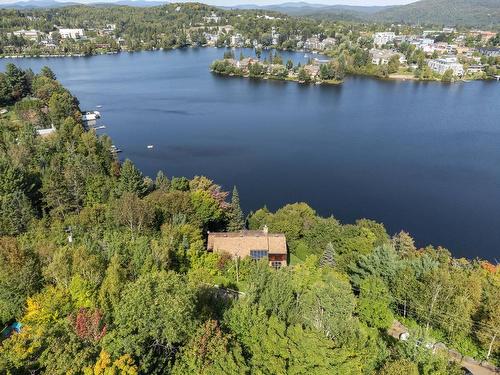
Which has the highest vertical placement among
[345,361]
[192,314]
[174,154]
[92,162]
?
[192,314]

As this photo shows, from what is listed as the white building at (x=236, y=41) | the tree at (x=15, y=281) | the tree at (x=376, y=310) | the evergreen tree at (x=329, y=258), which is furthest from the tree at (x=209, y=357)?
the white building at (x=236, y=41)

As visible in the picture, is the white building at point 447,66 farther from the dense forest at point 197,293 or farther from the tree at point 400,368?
the tree at point 400,368

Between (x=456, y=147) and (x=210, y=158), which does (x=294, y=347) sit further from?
(x=456, y=147)

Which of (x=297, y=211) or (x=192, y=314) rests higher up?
(x=192, y=314)

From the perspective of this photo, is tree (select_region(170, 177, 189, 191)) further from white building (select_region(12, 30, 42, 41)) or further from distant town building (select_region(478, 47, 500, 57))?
white building (select_region(12, 30, 42, 41))

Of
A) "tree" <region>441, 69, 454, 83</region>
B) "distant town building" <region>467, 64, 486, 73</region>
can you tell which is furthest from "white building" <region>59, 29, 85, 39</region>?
"distant town building" <region>467, 64, 486, 73</region>

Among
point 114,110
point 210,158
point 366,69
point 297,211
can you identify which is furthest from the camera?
point 366,69

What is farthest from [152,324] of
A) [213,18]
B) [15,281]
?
[213,18]

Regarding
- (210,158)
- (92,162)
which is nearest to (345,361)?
(92,162)
